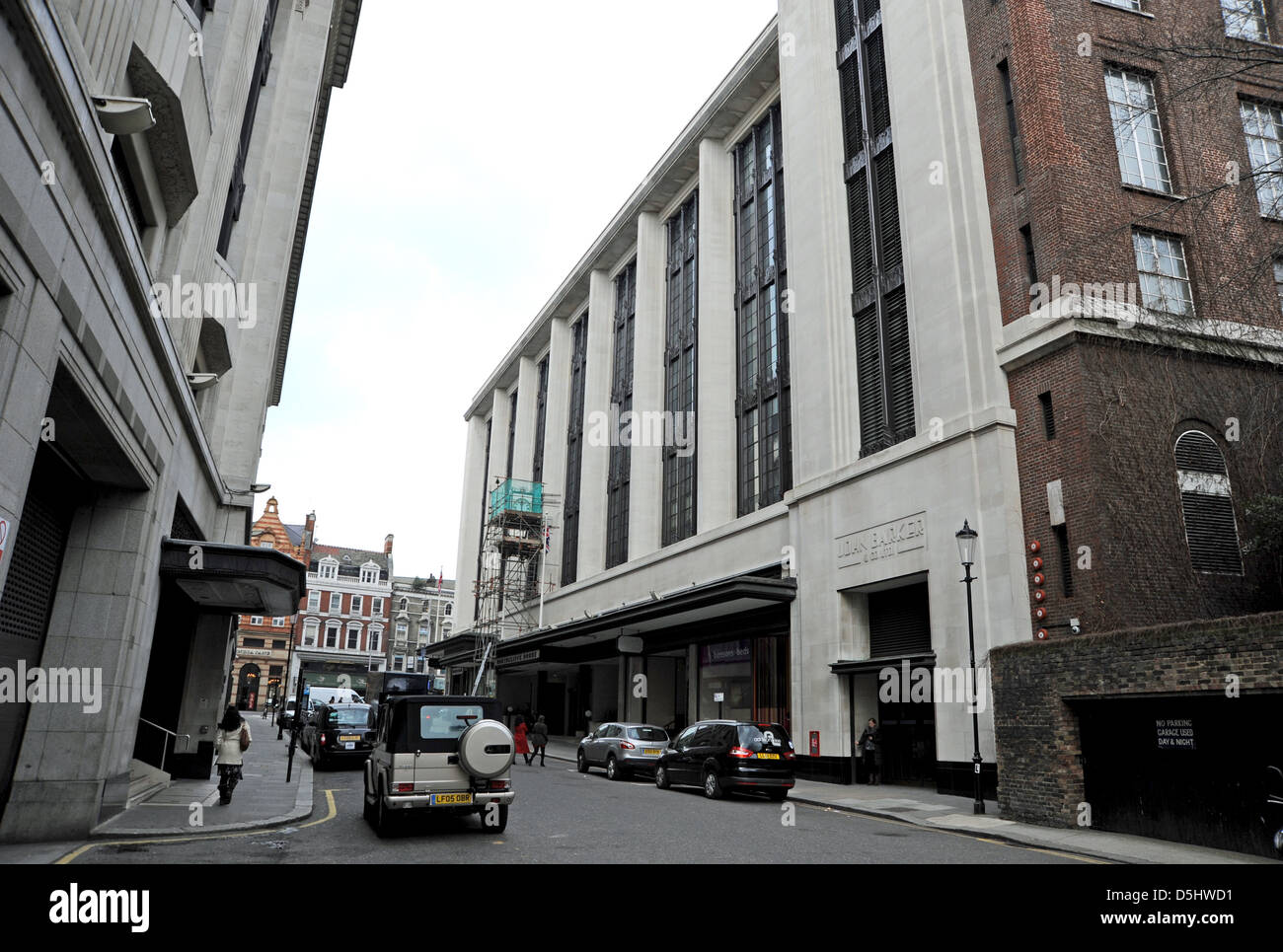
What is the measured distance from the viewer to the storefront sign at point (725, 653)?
2925 centimetres

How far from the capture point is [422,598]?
92.8 metres

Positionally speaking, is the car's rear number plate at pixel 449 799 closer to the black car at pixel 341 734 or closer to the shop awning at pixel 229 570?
the shop awning at pixel 229 570

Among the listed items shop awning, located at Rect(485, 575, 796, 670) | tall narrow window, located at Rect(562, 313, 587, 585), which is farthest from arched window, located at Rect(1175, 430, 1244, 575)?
tall narrow window, located at Rect(562, 313, 587, 585)

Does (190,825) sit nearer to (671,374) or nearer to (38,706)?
(38,706)

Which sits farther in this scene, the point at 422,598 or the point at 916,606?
the point at 422,598

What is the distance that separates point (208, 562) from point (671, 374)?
2762 centimetres

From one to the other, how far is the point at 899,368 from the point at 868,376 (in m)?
1.34

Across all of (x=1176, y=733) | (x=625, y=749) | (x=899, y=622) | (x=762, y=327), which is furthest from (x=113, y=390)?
(x=762, y=327)

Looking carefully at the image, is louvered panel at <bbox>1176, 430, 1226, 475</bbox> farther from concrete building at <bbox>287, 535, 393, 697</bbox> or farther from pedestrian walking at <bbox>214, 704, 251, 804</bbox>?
concrete building at <bbox>287, 535, 393, 697</bbox>

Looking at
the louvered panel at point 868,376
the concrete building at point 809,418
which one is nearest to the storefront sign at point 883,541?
the concrete building at point 809,418

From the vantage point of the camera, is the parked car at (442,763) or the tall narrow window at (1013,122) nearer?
the parked car at (442,763)

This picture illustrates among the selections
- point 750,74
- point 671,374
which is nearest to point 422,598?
point 671,374

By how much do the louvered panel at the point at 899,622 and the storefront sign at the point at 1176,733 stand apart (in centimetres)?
858

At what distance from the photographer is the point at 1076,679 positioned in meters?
13.7
